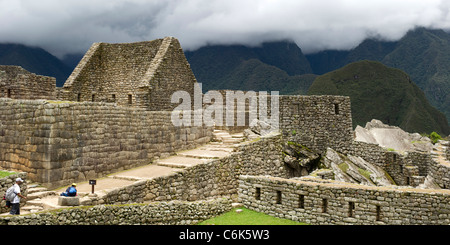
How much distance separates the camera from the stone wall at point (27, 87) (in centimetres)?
1590

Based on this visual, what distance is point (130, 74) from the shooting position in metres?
18.8

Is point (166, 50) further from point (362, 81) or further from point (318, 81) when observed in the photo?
point (362, 81)

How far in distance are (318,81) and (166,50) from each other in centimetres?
6235

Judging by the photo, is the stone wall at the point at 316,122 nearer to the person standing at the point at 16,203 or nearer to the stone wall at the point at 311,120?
the stone wall at the point at 311,120

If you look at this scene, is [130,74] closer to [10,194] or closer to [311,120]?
[311,120]

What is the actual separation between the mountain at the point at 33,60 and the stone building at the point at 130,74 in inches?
1210

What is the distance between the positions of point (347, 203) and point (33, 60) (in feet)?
157

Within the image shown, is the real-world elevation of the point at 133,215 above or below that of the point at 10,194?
below

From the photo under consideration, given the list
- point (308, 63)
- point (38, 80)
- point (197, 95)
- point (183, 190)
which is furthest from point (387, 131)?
point (308, 63)

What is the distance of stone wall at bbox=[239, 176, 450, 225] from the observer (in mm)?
10094

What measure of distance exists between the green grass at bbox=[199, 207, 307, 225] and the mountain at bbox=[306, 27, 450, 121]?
78081mm

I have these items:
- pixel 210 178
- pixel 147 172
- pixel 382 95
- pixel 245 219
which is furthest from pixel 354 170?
pixel 382 95

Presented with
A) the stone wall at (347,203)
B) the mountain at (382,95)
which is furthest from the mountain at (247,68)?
the stone wall at (347,203)

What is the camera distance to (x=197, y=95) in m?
20.8
